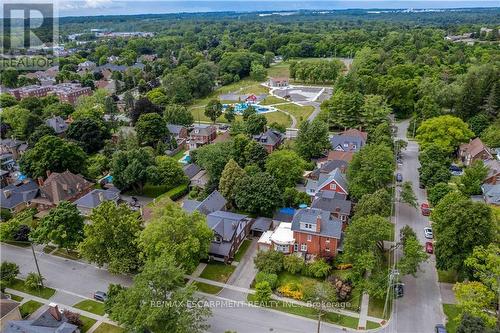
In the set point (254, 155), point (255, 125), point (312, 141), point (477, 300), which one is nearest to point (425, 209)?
point (477, 300)

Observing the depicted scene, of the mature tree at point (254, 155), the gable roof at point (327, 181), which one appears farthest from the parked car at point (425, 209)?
the mature tree at point (254, 155)

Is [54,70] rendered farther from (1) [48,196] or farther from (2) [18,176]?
(1) [48,196]

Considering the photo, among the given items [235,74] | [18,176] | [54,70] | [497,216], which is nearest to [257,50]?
[235,74]

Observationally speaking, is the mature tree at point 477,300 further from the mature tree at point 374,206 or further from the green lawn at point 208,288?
the green lawn at point 208,288

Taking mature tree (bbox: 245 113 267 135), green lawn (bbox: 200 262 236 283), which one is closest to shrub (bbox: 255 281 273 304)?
green lawn (bbox: 200 262 236 283)

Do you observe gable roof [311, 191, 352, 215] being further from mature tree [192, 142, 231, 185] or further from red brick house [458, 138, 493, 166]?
red brick house [458, 138, 493, 166]

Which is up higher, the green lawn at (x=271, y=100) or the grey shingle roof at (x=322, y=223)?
the green lawn at (x=271, y=100)

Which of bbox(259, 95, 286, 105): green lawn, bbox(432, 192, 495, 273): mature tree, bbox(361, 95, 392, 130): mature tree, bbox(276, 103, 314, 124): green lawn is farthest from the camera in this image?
bbox(259, 95, 286, 105): green lawn
